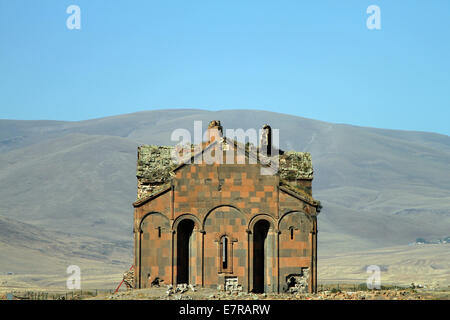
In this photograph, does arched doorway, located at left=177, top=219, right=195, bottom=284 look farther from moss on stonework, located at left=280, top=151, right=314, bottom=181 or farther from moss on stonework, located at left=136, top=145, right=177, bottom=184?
moss on stonework, located at left=280, top=151, right=314, bottom=181

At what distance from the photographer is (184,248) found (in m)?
41.2

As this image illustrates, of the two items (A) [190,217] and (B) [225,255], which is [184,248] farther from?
(B) [225,255]

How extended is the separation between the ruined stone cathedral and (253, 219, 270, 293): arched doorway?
1.8 inches

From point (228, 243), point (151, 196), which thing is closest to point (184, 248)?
point (228, 243)

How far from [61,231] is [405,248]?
5822cm

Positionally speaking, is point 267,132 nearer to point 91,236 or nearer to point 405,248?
point 405,248

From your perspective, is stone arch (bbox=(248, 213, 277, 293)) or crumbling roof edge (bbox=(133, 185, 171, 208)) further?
crumbling roof edge (bbox=(133, 185, 171, 208))

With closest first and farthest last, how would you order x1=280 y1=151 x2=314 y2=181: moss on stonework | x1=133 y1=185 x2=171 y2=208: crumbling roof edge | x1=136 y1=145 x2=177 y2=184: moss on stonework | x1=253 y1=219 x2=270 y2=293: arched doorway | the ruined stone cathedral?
the ruined stone cathedral → x1=133 y1=185 x2=171 y2=208: crumbling roof edge → x1=253 y1=219 x2=270 y2=293: arched doorway → x1=136 y1=145 x2=177 y2=184: moss on stonework → x1=280 y1=151 x2=314 y2=181: moss on stonework

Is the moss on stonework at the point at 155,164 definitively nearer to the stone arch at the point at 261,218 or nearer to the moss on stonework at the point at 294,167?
the stone arch at the point at 261,218

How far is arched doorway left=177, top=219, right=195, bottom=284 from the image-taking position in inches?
1610

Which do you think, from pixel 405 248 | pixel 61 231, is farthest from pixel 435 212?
pixel 61 231

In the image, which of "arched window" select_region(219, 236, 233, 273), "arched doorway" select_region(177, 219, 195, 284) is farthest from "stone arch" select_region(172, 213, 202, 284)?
"arched window" select_region(219, 236, 233, 273)

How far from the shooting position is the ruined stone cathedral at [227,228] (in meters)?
40.6
